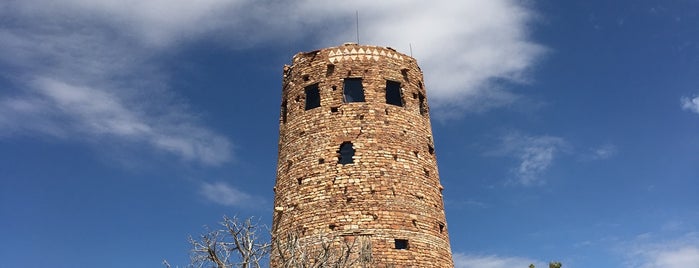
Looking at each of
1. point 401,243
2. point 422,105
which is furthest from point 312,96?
point 401,243

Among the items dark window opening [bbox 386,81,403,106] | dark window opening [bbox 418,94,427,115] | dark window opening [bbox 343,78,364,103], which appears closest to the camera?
dark window opening [bbox 343,78,364,103]

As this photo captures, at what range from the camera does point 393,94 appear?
2175 centimetres

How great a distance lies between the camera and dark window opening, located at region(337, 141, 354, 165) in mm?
20094

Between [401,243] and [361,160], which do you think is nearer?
[401,243]

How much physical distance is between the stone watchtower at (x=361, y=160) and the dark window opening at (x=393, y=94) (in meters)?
0.03

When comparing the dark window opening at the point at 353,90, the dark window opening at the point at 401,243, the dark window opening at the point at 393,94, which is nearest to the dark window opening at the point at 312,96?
the dark window opening at the point at 353,90

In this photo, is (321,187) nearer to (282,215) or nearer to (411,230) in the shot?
(282,215)

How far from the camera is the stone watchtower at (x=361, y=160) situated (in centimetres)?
1906

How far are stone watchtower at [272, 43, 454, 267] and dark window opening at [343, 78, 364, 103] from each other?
33 mm

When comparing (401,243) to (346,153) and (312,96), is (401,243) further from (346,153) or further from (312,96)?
(312,96)

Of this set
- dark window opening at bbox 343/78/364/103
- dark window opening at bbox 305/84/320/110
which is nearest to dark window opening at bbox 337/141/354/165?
dark window opening at bbox 343/78/364/103

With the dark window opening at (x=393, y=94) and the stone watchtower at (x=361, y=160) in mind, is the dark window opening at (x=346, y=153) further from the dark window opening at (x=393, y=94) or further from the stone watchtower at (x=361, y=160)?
Result: the dark window opening at (x=393, y=94)

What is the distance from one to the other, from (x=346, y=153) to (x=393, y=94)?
2.94 meters

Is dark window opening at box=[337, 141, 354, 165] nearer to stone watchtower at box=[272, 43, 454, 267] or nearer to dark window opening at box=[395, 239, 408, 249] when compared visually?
stone watchtower at box=[272, 43, 454, 267]
